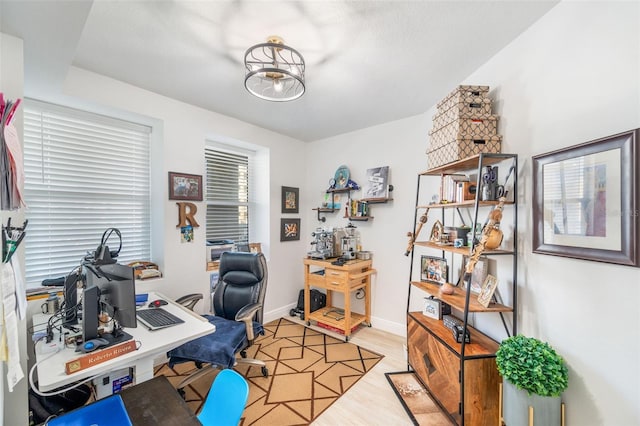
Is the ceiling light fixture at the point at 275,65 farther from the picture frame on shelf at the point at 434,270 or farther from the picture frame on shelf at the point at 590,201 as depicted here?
the picture frame on shelf at the point at 434,270

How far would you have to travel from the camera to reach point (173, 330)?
159cm

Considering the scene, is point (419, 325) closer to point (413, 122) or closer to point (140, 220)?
point (413, 122)

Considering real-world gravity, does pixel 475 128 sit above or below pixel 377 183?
above

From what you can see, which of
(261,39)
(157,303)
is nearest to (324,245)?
(157,303)

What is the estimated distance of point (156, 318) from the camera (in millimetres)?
1739

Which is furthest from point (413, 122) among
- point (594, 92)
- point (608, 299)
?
point (608, 299)

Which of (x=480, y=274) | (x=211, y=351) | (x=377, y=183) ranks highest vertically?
(x=377, y=183)

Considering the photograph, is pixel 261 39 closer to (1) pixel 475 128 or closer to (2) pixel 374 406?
(1) pixel 475 128

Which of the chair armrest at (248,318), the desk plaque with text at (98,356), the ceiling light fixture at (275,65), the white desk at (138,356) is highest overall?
the ceiling light fixture at (275,65)

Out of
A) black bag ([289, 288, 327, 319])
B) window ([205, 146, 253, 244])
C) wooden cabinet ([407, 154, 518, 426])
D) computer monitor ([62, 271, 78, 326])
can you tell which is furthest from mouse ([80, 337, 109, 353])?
black bag ([289, 288, 327, 319])

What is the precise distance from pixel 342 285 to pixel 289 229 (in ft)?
3.95

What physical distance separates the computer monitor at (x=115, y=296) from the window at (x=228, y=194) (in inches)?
70.0

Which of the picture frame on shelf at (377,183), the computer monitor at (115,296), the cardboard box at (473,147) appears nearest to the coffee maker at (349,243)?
the picture frame on shelf at (377,183)

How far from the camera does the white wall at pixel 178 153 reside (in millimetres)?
2164
